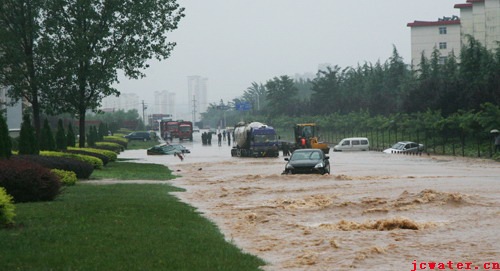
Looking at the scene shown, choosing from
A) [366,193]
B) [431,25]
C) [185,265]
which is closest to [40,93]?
[366,193]

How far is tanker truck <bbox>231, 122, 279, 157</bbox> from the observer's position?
70.7m

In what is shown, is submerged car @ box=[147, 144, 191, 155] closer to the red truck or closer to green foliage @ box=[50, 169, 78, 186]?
the red truck

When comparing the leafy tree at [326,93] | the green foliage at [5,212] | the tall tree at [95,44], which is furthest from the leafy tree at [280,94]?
the green foliage at [5,212]

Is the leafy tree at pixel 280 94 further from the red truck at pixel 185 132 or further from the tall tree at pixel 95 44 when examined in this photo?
the tall tree at pixel 95 44

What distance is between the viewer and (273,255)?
14.9 metres

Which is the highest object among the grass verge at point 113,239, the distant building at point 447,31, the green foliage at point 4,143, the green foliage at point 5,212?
the distant building at point 447,31

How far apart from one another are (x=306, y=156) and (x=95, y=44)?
18.2 metres

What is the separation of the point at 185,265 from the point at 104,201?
419 inches

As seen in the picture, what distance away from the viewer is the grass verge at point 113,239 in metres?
12.1

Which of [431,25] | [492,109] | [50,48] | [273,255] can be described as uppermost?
[431,25]

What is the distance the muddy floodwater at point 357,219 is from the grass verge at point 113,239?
0.77 metres

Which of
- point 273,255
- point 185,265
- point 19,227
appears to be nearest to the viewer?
point 185,265

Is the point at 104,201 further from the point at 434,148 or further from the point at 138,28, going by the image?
the point at 434,148

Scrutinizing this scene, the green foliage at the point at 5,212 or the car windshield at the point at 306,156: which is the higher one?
the car windshield at the point at 306,156
